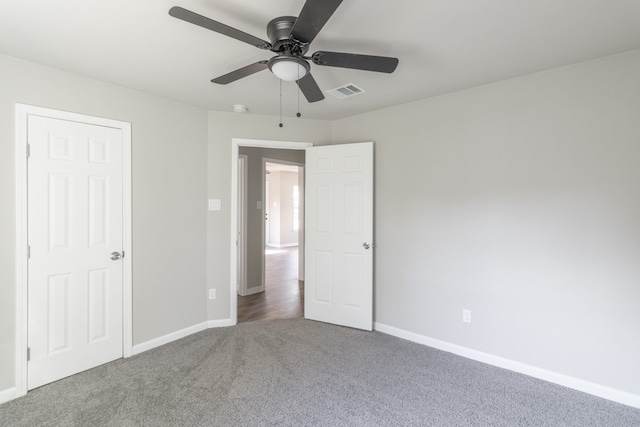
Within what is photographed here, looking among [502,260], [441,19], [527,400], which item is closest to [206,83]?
[441,19]

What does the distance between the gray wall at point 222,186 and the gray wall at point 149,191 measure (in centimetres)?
9

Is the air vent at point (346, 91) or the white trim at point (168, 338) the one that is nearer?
the air vent at point (346, 91)

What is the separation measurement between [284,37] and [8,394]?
300cm

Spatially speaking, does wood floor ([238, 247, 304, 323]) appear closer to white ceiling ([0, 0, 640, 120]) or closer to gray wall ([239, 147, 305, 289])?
gray wall ([239, 147, 305, 289])

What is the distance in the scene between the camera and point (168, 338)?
3.06 m

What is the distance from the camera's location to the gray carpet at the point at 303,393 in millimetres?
1970

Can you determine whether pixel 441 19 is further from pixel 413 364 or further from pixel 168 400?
pixel 168 400

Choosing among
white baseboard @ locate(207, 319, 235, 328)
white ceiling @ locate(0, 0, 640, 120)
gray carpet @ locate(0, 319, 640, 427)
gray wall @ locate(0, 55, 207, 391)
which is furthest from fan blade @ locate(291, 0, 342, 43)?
white baseboard @ locate(207, 319, 235, 328)

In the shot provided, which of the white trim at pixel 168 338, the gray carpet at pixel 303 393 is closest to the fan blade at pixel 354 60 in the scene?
the gray carpet at pixel 303 393

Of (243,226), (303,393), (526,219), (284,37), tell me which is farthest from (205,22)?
(243,226)

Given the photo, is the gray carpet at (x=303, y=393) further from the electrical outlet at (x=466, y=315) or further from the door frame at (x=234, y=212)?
the door frame at (x=234, y=212)

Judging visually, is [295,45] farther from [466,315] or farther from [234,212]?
[466,315]

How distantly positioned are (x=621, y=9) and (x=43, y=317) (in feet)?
13.9

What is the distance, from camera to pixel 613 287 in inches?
86.4
